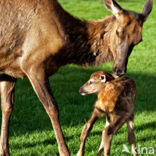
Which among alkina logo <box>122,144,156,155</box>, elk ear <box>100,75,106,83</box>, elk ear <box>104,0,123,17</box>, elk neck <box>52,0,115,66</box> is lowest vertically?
alkina logo <box>122,144,156,155</box>

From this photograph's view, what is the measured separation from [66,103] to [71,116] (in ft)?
3.01

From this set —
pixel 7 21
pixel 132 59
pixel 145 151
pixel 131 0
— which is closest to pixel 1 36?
pixel 7 21

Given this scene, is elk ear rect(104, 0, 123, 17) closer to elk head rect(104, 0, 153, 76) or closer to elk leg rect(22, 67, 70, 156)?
elk head rect(104, 0, 153, 76)

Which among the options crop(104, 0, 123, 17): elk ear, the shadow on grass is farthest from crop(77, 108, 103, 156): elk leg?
the shadow on grass

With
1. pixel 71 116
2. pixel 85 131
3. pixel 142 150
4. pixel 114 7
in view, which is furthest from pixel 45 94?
pixel 71 116

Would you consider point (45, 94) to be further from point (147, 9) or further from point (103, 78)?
point (147, 9)

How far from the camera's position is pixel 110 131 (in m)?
5.55

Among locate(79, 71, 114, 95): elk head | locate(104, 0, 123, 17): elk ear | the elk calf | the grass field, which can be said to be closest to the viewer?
the elk calf

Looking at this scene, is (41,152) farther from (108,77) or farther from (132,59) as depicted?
(132,59)

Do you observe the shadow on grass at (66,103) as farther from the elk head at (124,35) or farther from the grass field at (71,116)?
the elk head at (124,35)

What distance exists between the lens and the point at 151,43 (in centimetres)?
1562

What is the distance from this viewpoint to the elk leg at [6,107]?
622cm

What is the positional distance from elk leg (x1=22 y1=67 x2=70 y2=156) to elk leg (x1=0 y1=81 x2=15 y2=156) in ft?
2.59

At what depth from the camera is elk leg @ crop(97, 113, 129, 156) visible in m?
5.46
